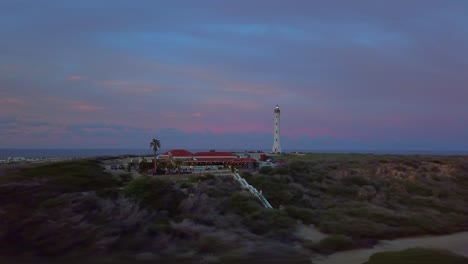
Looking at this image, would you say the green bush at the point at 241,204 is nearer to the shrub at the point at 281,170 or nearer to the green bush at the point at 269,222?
the green bush at the point at 269,222

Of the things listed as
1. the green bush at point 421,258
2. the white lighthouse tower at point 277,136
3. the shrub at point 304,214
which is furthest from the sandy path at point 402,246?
the white lighthouse tower at point 277,136

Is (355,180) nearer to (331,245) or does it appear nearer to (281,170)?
(281,170)

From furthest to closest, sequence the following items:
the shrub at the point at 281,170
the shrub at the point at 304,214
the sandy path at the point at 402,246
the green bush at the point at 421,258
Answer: the shrub at the point at 281,170 < the shrub at the point at 304,214 < the sandy path at the point at 402,246 < the green bush at the point at 421,258

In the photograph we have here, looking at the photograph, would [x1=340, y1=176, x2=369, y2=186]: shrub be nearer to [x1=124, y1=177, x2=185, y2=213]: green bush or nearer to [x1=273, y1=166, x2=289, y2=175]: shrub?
[x1=273, y1=166, x2=289, y2=175]: shrub

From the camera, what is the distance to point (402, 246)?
17031 mm

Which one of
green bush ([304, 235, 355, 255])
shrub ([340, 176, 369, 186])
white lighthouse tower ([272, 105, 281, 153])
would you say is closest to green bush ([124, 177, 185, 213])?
green bush ([304, 235, 355, 255])

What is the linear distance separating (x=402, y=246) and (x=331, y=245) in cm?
386

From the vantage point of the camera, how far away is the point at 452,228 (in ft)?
69.1

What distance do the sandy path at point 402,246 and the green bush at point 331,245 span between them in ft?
0.83

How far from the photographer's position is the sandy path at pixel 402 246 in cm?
1377

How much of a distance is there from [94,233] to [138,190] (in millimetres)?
5146

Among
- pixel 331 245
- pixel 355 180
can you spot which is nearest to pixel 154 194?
pixel 331 245

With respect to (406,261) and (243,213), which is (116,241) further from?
(406,261)

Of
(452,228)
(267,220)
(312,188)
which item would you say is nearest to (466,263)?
(267,220)
